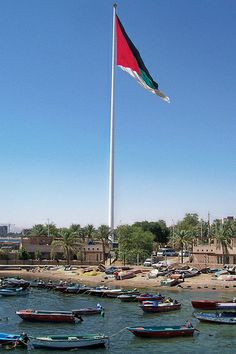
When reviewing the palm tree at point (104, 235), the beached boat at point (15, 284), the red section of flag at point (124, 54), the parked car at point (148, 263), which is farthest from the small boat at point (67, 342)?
the palm tree at point (104, 235)

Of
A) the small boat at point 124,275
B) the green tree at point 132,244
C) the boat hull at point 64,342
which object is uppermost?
the green tree at point 132,244

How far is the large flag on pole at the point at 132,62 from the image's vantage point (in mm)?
56375

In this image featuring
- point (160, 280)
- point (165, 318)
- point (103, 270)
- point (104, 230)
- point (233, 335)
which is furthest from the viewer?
point (104, 230)

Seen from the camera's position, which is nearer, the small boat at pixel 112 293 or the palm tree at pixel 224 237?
the small boat at pixel 112 293

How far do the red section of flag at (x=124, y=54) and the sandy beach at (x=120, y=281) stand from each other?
57379 mm

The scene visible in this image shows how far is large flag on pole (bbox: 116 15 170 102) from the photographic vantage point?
185 feet

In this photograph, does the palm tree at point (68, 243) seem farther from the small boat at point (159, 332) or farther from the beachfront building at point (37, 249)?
the small boat at point (159, 332)

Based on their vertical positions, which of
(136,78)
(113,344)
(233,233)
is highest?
(136,78)

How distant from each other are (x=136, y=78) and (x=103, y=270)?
3122 inches

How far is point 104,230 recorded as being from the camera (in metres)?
150

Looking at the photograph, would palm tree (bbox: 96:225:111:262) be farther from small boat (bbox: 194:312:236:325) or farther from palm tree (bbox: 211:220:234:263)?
small boat (bbox: 194:312:236:325)

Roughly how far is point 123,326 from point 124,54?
33.1 metres

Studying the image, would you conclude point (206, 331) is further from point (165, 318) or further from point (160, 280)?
point (160, 280)

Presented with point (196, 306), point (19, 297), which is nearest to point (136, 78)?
point (196, 306)
